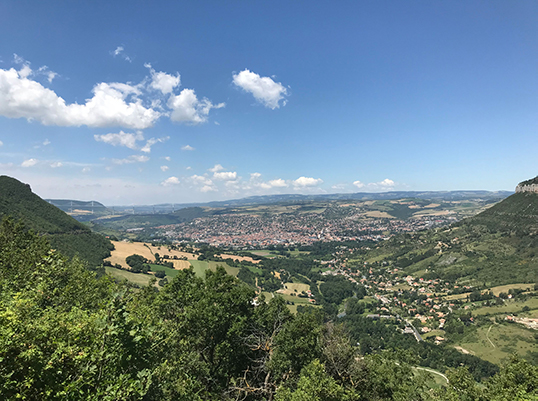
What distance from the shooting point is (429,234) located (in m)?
157

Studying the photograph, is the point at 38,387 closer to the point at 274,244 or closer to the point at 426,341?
the point at 426,341

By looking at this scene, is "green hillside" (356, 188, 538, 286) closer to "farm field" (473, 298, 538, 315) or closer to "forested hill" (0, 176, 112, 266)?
"farm field" (473, 298, 538, 315)

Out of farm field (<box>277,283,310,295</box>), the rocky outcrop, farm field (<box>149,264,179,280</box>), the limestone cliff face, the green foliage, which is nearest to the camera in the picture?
the green foliage

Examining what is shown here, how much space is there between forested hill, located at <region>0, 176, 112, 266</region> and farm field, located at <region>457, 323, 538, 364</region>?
96768 millimetres

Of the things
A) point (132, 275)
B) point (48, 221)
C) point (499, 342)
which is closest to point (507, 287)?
point (499, 342)

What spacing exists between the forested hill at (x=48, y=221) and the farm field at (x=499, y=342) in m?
96.8

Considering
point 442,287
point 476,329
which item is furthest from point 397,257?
point 476,329

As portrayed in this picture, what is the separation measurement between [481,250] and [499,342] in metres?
66.4

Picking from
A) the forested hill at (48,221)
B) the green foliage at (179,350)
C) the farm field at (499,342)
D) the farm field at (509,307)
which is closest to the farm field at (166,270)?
the forested hill at (48,221)

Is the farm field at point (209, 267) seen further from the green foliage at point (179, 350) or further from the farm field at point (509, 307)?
the farm field at point (509, 307)

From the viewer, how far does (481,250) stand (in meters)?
111

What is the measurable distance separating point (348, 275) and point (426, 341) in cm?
5989

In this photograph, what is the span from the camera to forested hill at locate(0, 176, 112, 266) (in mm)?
71875

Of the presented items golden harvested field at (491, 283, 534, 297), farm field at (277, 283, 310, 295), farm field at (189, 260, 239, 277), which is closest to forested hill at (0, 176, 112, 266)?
farm field at (189, 260, 239, 277)
